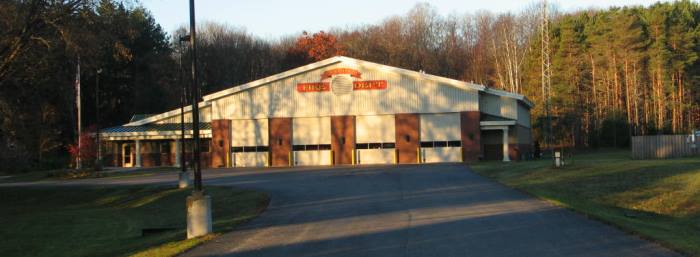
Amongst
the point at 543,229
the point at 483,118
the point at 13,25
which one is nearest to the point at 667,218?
the point at 543,229

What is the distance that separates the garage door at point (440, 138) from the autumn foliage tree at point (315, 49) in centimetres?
3664

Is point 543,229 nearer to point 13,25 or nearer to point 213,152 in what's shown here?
point 13,25

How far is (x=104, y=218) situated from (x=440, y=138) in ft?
86.0

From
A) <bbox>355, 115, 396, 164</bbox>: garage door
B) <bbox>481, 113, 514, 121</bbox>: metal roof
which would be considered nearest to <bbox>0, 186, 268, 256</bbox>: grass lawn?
<bbox>355, 115, 396, 164</bbox>: garage door

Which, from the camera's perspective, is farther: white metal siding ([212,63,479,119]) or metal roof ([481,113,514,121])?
metal roof ([481,113,514,121])

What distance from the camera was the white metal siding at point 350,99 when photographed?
46750mm

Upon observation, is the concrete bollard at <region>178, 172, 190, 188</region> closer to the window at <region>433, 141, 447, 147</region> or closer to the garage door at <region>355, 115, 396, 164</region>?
the garage door at <region>355, 115, 396, 164</region>

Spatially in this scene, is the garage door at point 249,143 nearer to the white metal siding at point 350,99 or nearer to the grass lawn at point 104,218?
the white metal siding at point 350,99

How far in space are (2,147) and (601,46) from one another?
56.5m

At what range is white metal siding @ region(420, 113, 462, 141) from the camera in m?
46.8

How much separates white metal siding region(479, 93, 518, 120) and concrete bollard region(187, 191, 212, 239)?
1373 inches

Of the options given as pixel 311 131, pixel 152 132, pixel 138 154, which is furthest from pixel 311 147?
pixel 138 154

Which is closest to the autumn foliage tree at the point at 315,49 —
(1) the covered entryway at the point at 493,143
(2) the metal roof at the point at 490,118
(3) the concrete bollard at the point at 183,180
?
(1) the covered entryway at the point at 493,143

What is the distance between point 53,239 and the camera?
70.5 ft
